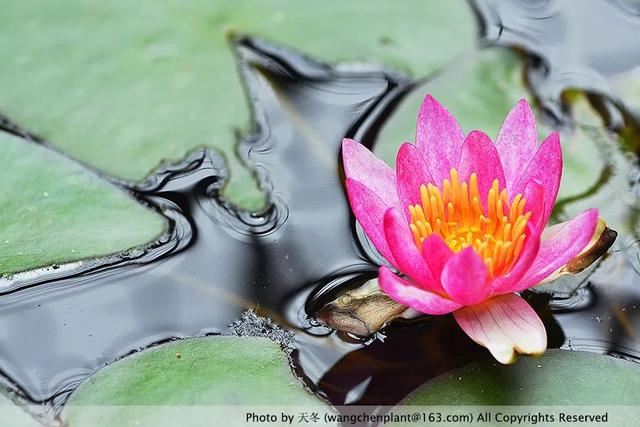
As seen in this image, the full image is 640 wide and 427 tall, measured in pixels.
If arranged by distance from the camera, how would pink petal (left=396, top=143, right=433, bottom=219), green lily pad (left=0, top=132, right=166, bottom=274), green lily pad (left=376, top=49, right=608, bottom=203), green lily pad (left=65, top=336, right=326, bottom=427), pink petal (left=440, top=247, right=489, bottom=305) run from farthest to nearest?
green lily pad (left=376, top=49, right=608, bottom=203)
green lily pad (left=0, top=132, right=166, bottom=274)
pink petal (left=396, top=143, right=433, bottom=219)
green lily pad (left=65, top=336, right=326, bottom=427)
pink petal (left=440, top=247, right=489, bottom=305)

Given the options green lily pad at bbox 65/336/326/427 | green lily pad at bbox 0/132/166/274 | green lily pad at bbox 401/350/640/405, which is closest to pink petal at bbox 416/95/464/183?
green lily pad at bbox 401/350/640/405

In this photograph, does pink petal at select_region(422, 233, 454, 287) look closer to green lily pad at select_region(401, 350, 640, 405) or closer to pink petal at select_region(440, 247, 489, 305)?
pink petal at select_region(440, 247, 489, 305)

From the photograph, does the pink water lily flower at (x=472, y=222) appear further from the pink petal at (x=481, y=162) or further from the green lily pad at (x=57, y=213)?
the green lily pad at (x=57, y=213)

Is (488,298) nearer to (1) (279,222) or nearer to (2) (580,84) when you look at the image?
(1) (279,222)

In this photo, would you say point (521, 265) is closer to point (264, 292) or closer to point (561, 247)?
point (561, 247)

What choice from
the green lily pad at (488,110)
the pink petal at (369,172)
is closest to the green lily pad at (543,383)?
the pink petal at (369,172)

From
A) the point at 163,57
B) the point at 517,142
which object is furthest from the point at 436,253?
the point at 163,57
